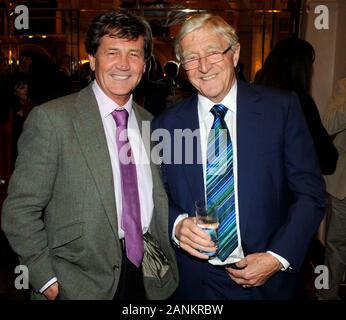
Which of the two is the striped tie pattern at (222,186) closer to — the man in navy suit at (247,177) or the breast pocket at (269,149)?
the man in navy suit at (247,177)

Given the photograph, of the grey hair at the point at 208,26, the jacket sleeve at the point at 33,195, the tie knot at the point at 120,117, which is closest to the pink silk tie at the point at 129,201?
the tie knot at the point at 120,117

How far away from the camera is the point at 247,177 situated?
1.88 metres

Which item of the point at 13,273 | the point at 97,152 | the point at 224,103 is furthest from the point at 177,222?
the point at 13,273

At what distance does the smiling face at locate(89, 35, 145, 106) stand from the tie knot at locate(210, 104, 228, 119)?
1.24 feet

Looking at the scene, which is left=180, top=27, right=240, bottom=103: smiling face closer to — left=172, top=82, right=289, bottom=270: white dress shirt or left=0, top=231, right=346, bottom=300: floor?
left=172, top=82, right=289, bottom=270: white dress shirt

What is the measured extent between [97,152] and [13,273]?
9.16ft

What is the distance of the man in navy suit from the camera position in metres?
1.85

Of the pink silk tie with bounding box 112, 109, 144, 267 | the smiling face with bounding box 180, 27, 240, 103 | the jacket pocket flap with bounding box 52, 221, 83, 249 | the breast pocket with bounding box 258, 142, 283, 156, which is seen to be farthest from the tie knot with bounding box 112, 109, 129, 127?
the breast pocket with bounding box 258, 142, 283, 156

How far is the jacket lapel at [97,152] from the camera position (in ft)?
5.97

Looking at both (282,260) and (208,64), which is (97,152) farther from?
(282,260)

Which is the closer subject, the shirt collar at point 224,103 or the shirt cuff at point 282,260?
the shirt cuff at point 282,260

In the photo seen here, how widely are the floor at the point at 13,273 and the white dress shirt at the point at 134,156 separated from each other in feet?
5.90
